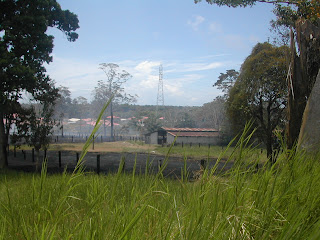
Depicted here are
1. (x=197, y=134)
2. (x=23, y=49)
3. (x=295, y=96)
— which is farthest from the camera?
(x=197, y=134)

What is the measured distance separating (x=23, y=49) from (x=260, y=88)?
47.4 feet

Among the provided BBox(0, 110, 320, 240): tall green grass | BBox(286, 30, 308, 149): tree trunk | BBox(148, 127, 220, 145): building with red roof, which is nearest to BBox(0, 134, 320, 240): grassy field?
BBox(0, 110, 320, 240): tall green grass

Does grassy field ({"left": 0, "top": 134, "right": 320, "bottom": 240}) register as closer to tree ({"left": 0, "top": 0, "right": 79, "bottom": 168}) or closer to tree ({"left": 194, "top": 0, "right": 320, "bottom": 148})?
tree ({"left": 194, "top": 0, "right": 320, "bottom": 148})

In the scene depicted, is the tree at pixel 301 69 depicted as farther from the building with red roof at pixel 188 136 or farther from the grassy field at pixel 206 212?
the building with red roof at pixel 188 136

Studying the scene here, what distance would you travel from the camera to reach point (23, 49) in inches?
623

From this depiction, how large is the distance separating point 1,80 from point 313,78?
13649 millimetres

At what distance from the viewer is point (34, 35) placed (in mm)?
16297

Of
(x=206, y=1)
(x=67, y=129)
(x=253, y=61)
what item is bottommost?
(x=67, y=129)

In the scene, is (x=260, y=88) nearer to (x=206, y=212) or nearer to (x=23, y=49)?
(x=23, y=49)

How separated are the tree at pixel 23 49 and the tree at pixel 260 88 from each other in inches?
479

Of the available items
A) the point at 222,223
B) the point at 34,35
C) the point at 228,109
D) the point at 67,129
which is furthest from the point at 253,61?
the point at 67,129

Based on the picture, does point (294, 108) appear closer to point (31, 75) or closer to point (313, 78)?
point (313, 78)

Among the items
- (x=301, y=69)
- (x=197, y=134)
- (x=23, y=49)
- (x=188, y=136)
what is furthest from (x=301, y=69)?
(x=197, y=134)

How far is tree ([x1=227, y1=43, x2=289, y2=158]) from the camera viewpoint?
1930 centimetres
